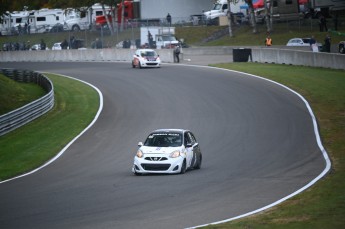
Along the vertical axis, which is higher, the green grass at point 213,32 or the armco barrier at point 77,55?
the green grass at point 213,32

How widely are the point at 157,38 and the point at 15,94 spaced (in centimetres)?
3111

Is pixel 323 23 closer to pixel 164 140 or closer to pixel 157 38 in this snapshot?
pixel 157 38

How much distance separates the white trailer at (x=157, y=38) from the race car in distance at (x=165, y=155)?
52.4 metres

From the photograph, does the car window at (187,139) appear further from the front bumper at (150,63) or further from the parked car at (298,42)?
the parked car at (298,42)

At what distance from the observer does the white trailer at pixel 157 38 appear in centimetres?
7767

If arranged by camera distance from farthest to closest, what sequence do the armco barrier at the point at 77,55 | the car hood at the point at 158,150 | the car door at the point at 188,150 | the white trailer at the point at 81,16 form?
the white trailer at the point at 81,16 → the armco barrier at the point at 77,55 → the car door at the point at 188,150 → the car hood at the point at 158,150

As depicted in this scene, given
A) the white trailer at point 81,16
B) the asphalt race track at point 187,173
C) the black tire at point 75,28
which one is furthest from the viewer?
the white trailer at point 81,16

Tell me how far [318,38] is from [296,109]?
3545 cm

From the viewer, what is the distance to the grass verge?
642 inches

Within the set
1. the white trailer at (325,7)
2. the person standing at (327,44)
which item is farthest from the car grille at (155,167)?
the white trailer at (325,7)

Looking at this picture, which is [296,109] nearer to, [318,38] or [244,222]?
[244,222]

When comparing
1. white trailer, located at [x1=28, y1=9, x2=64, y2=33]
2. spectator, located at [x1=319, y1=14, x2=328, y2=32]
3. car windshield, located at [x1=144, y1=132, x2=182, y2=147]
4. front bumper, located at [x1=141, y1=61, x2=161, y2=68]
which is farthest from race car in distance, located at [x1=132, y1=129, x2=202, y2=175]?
white trailer, located at [x1=28, y1=9, x2=64, y2=33]

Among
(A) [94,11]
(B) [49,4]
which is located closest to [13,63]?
(A) [94,11]

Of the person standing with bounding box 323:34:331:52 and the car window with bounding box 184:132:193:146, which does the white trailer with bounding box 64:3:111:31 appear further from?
the car window with bounding box 184:132:193:146
